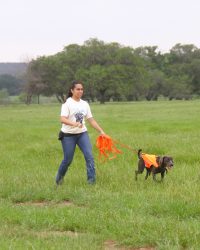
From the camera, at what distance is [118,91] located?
81.9 metres

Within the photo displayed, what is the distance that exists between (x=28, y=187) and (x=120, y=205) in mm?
2589

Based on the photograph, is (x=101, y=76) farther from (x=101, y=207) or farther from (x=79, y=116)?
(x=101, y=207)

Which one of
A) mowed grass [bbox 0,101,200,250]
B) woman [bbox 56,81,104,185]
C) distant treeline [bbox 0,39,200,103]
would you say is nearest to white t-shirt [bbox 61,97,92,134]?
woman [bbox 56,81,104,185]

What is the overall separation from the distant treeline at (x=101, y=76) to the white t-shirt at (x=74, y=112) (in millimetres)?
68756

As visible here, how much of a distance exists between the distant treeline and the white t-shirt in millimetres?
68756

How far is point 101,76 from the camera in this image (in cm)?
8038

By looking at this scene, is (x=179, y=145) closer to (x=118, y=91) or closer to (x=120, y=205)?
(x=120, y=205)

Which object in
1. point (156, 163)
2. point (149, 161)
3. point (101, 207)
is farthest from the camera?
point (149, 161)

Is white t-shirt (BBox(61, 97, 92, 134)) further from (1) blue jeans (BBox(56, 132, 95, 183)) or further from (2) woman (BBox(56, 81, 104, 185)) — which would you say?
(1) blue jeans (BBox(56, 132, 95, 183))

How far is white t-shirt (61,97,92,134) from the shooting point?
9.88 m

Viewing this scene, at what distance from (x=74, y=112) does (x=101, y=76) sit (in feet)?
233

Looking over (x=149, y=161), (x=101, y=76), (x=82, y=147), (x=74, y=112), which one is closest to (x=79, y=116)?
(x=74, y=112)

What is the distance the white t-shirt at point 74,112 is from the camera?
32.4 ft

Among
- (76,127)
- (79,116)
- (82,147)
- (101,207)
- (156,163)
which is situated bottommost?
(101,207)
